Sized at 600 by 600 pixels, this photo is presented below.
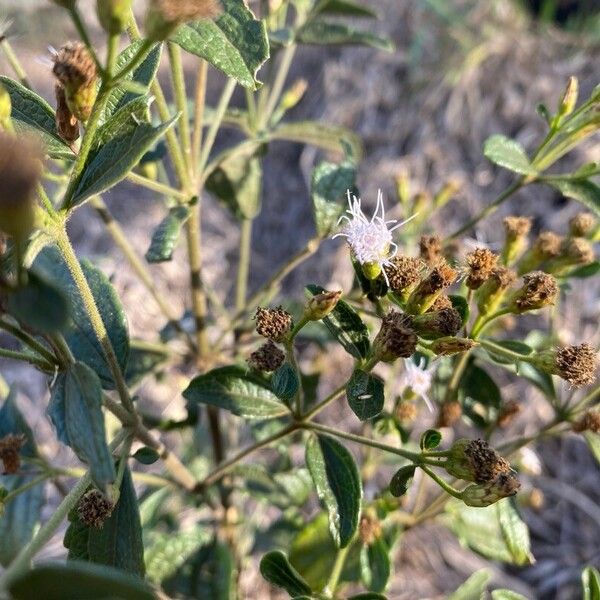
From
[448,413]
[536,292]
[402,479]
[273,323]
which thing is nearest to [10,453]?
[273,323]

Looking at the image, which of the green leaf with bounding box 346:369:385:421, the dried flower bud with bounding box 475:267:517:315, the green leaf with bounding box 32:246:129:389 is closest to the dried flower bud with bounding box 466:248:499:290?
the dried flower bud with bounding box 475:267:517:315

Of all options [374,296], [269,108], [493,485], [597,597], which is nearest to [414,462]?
[493,485]

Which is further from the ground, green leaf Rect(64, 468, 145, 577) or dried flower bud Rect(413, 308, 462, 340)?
dried flower bud Rect(413, 308, 462, 340)

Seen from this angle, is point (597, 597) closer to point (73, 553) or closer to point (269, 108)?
point (73, 553)

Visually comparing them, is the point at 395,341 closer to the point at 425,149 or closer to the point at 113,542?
the point at 113,542

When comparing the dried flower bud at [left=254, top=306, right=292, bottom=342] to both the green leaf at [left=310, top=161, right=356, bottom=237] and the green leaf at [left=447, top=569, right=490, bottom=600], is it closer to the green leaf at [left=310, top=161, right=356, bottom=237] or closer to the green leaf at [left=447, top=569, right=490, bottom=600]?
the green leaf at [left=310, top=161, right=356, bottom=237]

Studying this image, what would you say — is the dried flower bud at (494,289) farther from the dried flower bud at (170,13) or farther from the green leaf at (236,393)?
the dried flower bud at (170,13)
